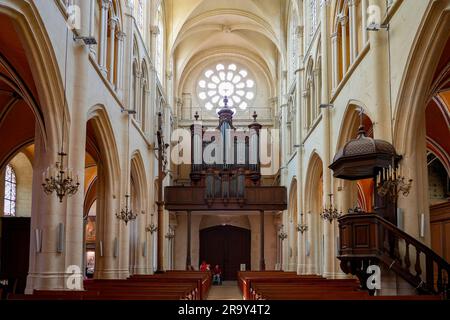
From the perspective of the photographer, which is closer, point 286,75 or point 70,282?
point 70,282

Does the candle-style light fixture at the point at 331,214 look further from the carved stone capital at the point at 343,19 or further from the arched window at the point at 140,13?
the arched window at the point at 140,13

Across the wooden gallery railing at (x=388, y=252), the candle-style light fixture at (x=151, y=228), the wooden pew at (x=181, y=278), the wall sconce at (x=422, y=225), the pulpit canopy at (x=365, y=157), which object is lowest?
the wooden pew at (x=181, y=278)

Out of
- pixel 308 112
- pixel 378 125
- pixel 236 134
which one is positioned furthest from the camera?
pixel 236 134

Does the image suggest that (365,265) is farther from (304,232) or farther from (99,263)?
(304,232)

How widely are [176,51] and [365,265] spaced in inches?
1037

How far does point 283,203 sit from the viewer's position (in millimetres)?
32688

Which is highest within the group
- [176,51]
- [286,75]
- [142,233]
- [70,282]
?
[176,51]

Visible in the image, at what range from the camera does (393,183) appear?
12.1 metres

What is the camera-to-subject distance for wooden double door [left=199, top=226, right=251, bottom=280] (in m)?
39.9

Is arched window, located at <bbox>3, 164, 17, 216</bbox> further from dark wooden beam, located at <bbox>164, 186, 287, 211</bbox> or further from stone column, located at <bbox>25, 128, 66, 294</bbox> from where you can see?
stone column, located at <bbox>25, 128, 66, 294</bbox>

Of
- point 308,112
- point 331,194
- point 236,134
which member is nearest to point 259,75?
point 236,134

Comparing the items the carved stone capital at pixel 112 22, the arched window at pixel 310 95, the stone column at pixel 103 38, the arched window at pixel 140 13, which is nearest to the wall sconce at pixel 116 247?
the stone column at pixel 103 38

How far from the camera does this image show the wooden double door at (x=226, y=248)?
39.9 meters

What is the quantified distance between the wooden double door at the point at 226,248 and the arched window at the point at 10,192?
16.6 meters
